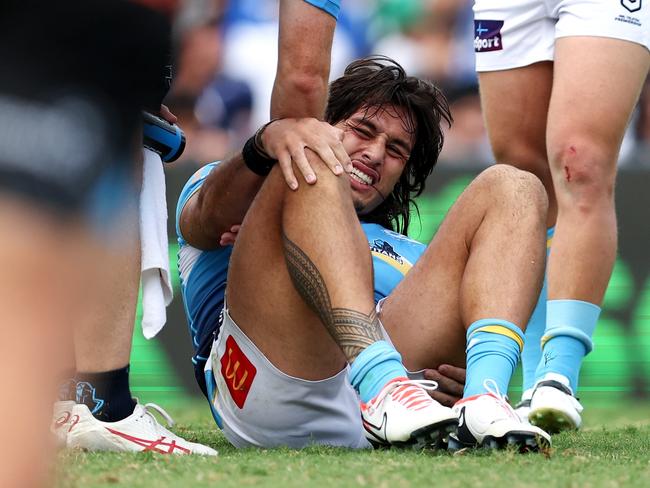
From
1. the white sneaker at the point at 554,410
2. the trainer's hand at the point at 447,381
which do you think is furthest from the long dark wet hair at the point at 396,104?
the white sneaker at the point at 554,410

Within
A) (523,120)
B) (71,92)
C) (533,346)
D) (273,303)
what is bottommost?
(533,346)

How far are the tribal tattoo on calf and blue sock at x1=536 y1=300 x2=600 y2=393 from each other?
829mm

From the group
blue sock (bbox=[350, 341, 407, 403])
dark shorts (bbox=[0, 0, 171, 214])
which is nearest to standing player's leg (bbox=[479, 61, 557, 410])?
blue sock (bbox=[350, 341, 407, 403])

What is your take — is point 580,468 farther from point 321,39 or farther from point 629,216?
point 629,216

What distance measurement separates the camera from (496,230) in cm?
270

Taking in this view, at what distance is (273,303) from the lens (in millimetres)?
2586

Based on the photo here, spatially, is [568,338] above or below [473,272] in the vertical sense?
below

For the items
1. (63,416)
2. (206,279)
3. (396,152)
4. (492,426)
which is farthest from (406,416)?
(396,152)

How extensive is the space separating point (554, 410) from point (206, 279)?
1.02m

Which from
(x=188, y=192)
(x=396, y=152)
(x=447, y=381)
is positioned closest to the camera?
(x=447, y=381)

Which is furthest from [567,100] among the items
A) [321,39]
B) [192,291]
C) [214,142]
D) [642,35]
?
[214,142]

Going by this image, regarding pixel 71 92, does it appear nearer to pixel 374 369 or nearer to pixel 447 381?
pixel 374 369

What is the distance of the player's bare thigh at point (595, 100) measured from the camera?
316 centimetres

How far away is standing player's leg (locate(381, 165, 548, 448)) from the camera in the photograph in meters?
2.40
